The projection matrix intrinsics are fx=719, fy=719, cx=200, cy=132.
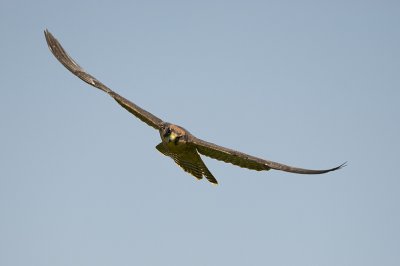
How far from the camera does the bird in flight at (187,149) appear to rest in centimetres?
1964

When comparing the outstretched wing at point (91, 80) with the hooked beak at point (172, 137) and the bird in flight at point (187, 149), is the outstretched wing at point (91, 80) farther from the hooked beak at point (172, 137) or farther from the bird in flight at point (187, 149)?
the hooked beak at point (172, 137)


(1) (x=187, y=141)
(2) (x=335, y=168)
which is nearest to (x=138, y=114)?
(1) (x=187, y=141)

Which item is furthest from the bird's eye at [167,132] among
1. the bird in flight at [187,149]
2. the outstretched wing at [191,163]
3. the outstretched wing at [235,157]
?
the outstretched wing at [191,163]

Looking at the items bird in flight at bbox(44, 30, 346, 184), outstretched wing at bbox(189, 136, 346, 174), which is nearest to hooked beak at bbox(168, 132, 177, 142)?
bird in flight at bbox(44, 30, 346, 184)

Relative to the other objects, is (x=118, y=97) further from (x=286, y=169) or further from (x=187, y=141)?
(x=286, y=169)

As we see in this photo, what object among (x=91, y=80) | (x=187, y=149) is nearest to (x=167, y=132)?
(x=187, y=149)

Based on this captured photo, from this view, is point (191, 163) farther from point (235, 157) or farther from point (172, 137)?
point (235, 157)

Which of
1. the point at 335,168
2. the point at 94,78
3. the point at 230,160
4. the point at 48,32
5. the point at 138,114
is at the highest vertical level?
the point at 48,32

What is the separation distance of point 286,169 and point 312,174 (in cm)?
111

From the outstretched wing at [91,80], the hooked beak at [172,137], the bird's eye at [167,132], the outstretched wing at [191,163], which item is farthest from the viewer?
the outstretched wing at [91,80]

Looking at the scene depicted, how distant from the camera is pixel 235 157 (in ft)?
65.5

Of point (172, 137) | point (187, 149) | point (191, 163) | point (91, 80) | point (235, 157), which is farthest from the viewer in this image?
point (91, 80)

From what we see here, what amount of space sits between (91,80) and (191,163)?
4.44 metres

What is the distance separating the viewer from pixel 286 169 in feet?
61.7
